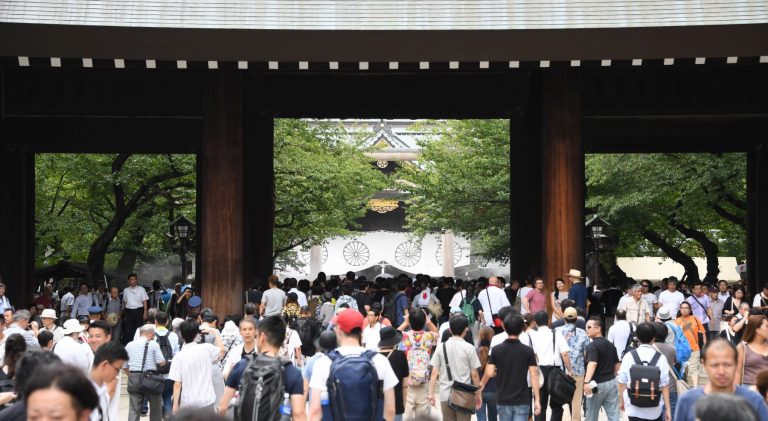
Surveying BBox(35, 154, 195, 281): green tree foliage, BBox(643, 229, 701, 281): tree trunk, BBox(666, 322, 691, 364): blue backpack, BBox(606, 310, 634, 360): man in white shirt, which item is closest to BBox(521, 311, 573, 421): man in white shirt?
BBox(666, 322, 691, 364): blue backpack

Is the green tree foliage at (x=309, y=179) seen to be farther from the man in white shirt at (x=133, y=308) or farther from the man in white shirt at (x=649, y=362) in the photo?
the man in white shirt at (x=649, y=362)

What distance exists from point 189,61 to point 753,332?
1176 centimetres

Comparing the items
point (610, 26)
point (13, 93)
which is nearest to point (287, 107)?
point (13, 93)

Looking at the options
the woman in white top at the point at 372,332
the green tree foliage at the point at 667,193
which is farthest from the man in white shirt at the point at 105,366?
the green tree foliage at the point at 667,193

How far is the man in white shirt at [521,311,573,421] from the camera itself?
11.0 metres

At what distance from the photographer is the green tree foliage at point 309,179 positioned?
31750mm

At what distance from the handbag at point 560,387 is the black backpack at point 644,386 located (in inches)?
67.7

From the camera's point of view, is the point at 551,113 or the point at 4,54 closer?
the point at 4,54

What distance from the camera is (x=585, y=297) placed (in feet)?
56.7

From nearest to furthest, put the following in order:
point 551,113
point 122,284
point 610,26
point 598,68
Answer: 1. point 610,26
2. point 551,113
3. point 598,68
4. point 122,284

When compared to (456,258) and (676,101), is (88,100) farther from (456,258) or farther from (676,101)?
(456,258)

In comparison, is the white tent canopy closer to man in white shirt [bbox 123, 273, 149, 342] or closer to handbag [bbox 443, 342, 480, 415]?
man in white shirt [bbox 123, 273, 149, 342]

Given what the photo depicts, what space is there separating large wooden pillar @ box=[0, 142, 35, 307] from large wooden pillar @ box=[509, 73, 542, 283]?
10.4m

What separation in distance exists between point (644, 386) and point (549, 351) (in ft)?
6.76
